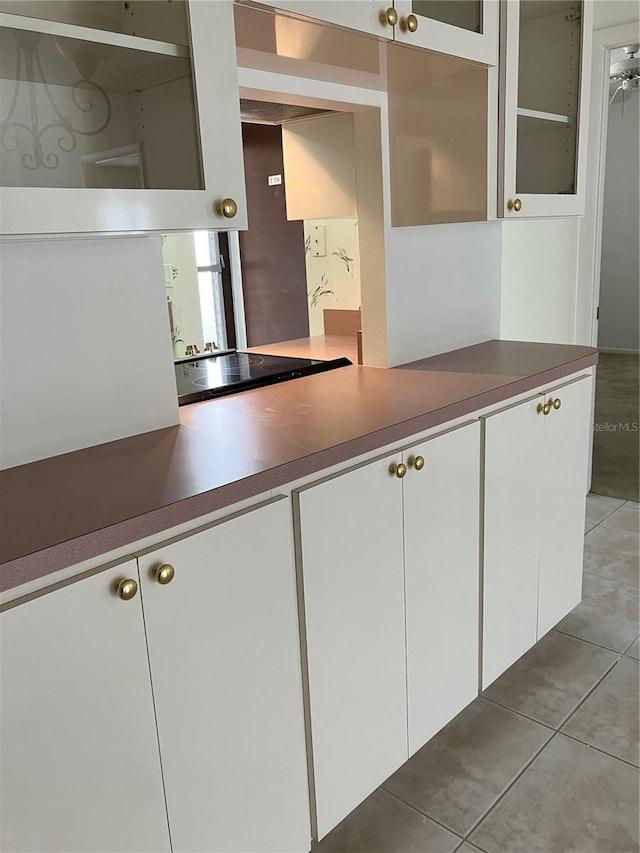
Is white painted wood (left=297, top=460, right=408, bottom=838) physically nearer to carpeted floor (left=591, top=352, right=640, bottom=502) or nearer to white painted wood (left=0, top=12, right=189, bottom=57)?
white painted wood (left=0, top=12, right=189, bottom=57)

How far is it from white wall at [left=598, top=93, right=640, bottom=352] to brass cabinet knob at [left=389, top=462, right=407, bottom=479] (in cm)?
630

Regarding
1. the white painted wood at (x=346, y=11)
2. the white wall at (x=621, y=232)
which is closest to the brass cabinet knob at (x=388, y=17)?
the white painted wood at (x=346, y=11)

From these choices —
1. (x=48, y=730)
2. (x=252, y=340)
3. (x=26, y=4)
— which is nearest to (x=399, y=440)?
(x=48, y=730)

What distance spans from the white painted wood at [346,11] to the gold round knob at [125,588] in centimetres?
101

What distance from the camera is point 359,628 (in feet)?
4.83

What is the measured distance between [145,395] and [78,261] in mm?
303

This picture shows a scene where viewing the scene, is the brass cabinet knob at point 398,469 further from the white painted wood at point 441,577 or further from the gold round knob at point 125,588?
the gold round knob at point 125,588

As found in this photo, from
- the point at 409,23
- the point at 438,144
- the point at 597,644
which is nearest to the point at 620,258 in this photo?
the point at 597,644

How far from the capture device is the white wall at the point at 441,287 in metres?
2.12

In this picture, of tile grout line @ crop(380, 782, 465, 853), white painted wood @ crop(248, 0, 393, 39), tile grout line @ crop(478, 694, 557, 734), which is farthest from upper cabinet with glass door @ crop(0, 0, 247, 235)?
tile grout line @ crop(478, 694, 557, 734)

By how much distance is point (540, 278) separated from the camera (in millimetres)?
3354

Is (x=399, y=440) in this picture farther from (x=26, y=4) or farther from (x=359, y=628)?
(x=26, y=4)

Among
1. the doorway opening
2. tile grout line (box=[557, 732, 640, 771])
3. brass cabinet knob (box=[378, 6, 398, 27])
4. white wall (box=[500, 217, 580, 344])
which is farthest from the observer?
the doorway opening

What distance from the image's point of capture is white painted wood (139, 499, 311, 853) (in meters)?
1.13
